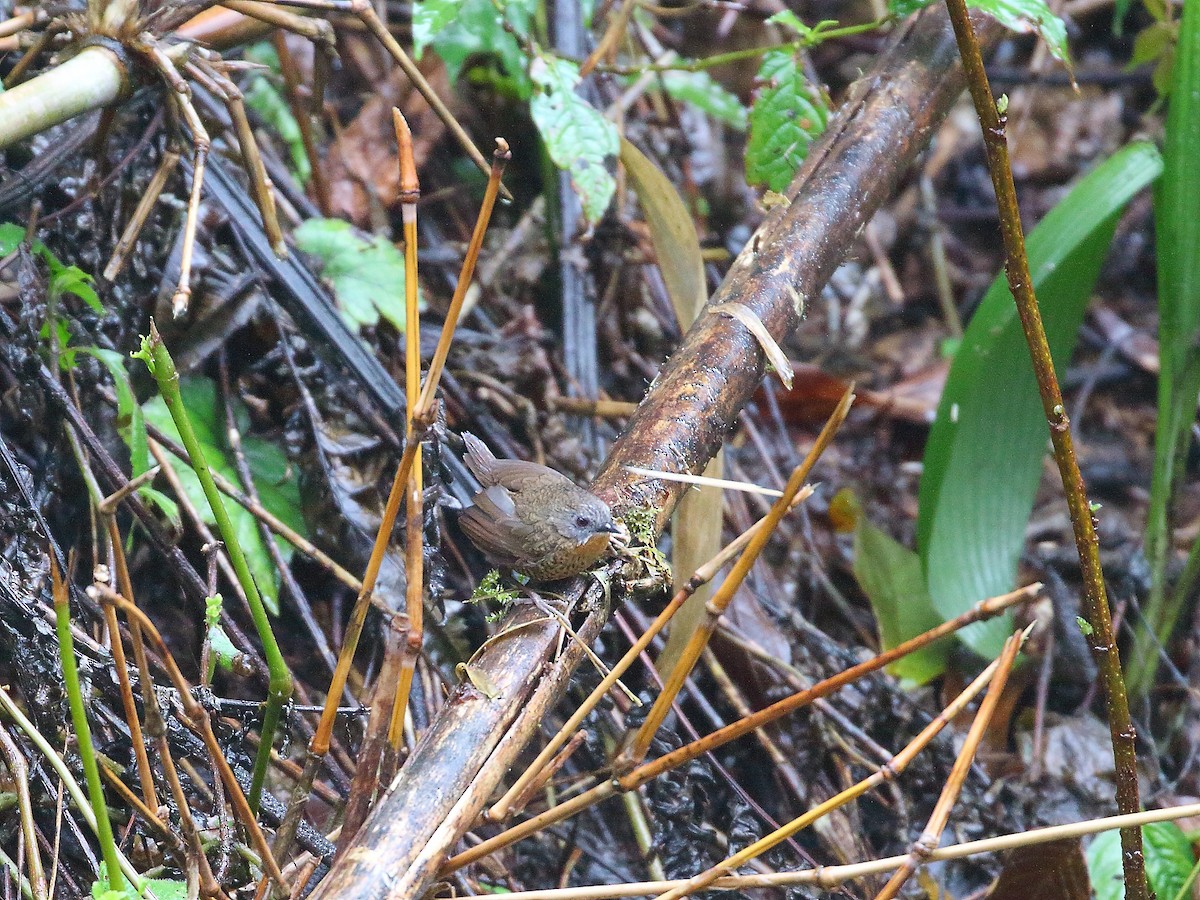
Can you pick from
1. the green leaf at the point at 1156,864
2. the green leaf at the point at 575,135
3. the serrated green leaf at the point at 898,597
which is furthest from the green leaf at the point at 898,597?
the green leaf at the point at 575,135

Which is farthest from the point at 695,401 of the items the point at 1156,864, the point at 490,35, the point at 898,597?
the point at 490,35

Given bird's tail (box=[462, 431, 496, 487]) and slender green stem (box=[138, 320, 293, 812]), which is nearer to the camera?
slender green stem (box=[138, 320, 293, 812])

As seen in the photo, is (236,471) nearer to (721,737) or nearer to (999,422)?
(721,737)

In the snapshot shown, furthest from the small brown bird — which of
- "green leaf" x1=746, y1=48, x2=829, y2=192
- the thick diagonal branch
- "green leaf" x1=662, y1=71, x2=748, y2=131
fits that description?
"green leaf" x1=662, y1=71, x2=748, y2=131

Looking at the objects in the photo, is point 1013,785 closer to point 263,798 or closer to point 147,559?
point 263,798

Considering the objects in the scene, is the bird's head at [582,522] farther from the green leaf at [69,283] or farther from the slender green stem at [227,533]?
the green leaf at [69,283]

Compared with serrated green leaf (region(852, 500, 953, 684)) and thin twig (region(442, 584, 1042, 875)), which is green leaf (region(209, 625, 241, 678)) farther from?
serrated green leaf (region(852, 500, 953, 684))
